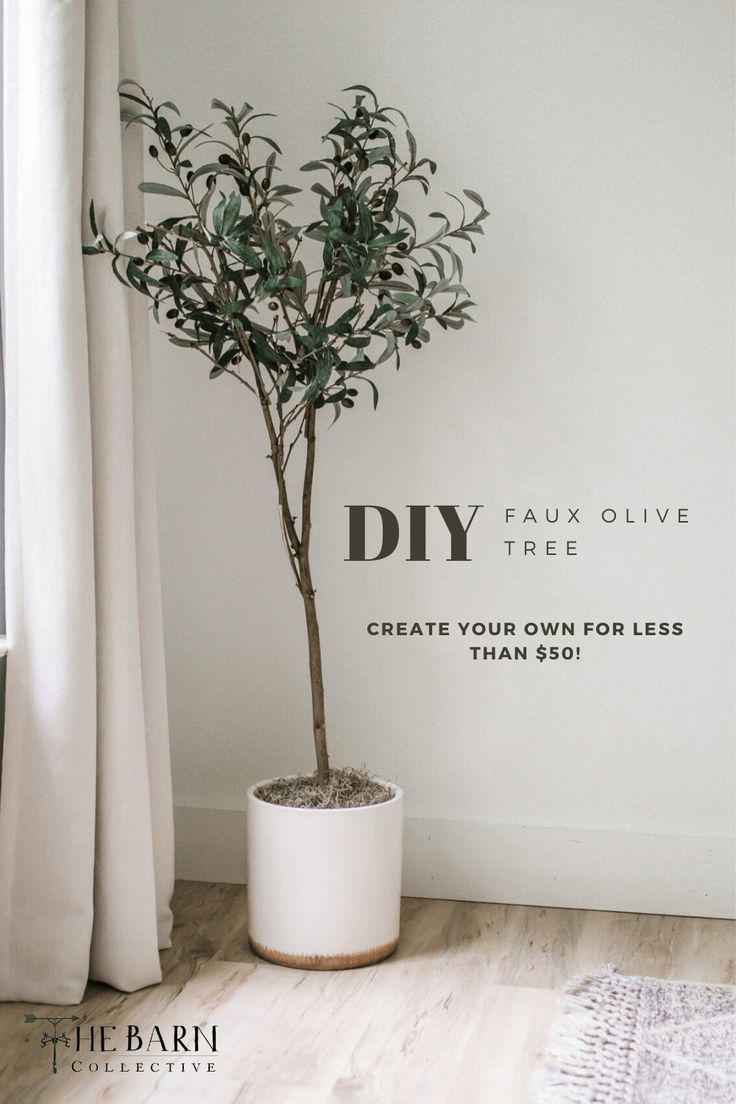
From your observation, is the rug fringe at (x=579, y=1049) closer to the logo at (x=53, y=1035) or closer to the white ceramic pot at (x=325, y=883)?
the white ceramic pot at (x=325, y=883)

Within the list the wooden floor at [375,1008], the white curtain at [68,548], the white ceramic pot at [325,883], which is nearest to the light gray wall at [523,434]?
the wooden floor at [375,1008]

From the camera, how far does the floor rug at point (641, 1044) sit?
1.65 m

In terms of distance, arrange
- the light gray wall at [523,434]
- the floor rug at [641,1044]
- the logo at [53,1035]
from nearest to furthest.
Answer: the floor rug at [641,1044] < the logo at [53,1035] < the light gray wall at [523,434]

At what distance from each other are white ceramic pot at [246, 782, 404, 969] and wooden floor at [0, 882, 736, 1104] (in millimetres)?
43

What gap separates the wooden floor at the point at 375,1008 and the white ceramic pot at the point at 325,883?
43 mm

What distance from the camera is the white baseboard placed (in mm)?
2371

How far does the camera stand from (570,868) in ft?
7.96

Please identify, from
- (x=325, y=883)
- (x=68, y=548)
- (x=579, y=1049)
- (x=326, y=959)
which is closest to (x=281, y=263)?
(x=68, y=548)

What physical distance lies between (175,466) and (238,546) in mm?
240

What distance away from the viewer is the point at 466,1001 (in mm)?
1962

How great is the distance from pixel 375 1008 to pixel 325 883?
24 centimetres

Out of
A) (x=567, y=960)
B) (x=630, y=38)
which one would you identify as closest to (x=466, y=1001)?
(x=567, y=960)

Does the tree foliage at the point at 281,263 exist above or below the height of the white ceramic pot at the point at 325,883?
above

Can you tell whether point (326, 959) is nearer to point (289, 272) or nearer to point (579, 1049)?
point (579, 1049)
